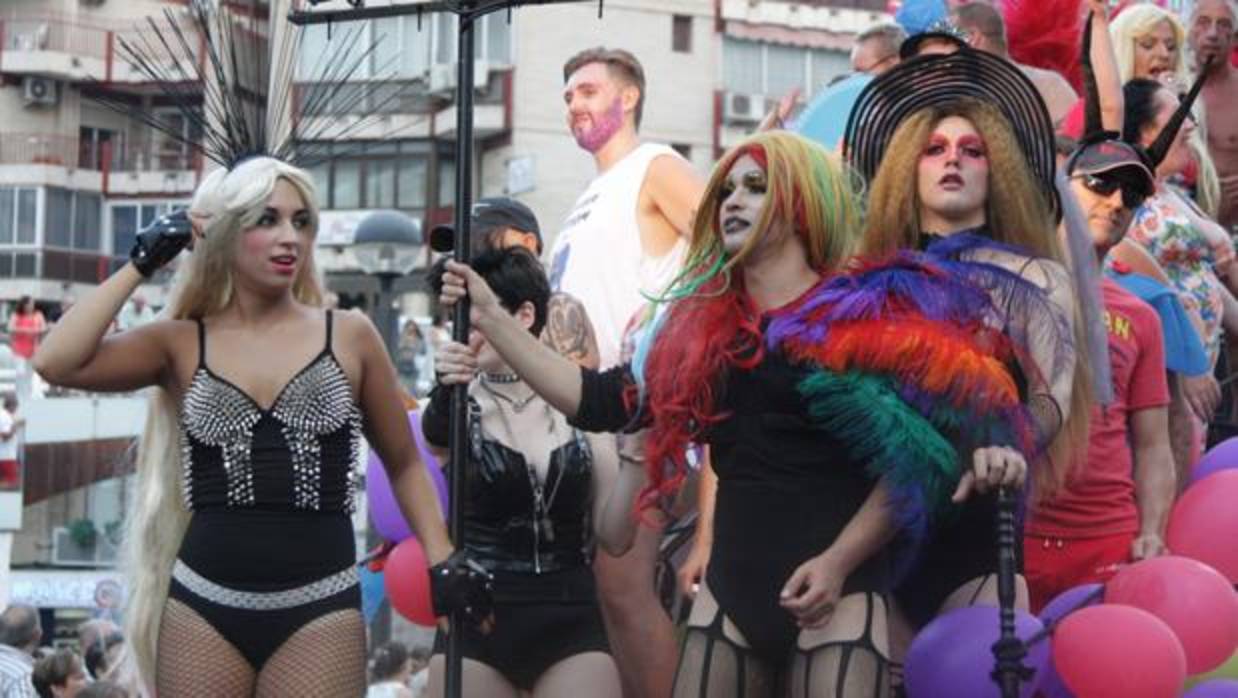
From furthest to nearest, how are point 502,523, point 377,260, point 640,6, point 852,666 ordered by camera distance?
point 640,6, point 377,260, point 502,523, point 852,666

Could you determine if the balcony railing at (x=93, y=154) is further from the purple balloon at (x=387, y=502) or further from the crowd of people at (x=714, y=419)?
the crowd of people at (x=714, y=419)

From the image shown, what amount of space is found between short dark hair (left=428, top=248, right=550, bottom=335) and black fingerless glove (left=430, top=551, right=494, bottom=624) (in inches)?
46.0

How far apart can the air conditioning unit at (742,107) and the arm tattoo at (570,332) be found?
35172mm

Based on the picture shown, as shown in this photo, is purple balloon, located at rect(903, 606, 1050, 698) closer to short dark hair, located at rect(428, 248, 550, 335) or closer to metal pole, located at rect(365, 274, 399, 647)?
short dark hair, located at rect(428, 248, 550, 335)

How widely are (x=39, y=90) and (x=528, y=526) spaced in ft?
140

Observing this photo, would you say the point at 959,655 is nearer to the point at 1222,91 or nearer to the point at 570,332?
the point at 570,332

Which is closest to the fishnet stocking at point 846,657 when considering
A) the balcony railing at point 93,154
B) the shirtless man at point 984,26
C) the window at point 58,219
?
the shirtless man at point 984,26

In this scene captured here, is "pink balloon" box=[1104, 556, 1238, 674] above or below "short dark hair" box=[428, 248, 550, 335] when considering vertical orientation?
below

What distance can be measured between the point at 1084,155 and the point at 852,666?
7.16 feet

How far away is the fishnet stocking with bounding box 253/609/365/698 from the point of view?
5172 millimetres

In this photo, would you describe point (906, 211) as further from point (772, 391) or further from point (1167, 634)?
point (1167, 634)

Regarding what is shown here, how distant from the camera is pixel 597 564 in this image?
21.0ft

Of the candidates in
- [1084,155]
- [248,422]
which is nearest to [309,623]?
[248,422]

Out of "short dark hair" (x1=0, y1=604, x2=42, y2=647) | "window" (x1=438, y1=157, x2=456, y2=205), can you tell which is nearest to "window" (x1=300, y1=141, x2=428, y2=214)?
"window" (x1=438, y1=157, x2=456, y2=205)
